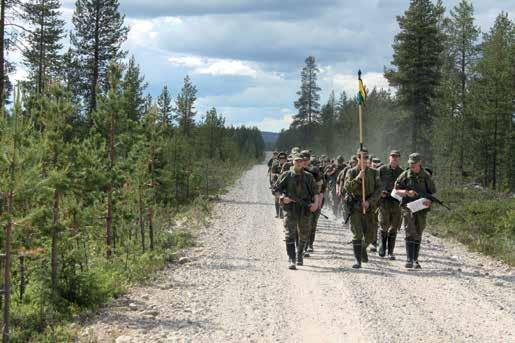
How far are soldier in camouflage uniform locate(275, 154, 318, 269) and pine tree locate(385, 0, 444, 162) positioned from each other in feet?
83.3

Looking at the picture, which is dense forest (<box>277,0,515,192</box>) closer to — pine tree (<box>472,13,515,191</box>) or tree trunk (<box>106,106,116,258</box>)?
pine tree (<box>472,13,515,191</box>)

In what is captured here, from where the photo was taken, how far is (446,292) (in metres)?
8.98

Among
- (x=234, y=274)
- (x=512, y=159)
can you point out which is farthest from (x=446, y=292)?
(x=512, y=159)

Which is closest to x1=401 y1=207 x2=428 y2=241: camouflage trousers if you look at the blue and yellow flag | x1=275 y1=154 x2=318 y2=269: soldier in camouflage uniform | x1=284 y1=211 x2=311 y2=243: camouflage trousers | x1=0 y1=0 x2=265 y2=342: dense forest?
x1=275 y1=154 x2=318 y2=269: soldier in camouflage uniform

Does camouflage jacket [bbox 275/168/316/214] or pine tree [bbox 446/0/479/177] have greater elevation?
pine tree [bbox 446/0/479/177]

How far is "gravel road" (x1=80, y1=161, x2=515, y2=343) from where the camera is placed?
22.9 feet

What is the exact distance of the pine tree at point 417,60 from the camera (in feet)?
114

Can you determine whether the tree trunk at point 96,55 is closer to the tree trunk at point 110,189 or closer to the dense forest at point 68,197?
the dense forest at point 68,197

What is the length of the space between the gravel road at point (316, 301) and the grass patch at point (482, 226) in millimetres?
570

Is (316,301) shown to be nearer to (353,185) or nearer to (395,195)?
(353,185)

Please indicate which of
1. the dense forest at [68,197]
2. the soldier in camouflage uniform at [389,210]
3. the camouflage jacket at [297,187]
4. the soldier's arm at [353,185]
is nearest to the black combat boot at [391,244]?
the soldier in camouflage uniform at [389,210]

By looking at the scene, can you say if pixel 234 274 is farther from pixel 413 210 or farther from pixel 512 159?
pixel 512 159

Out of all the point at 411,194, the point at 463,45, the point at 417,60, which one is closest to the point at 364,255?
the point at 411,194

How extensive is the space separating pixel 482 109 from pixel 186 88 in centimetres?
3491
